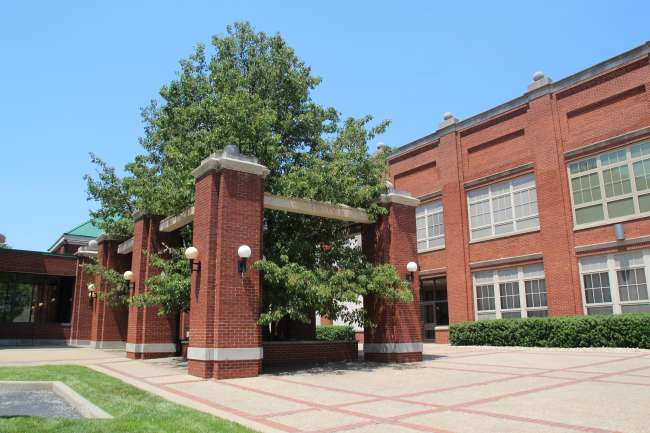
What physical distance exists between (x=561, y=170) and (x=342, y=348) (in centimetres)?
1339

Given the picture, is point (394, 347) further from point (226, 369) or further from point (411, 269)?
point (226, 369)

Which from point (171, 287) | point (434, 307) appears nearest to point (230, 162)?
point (171, 287)

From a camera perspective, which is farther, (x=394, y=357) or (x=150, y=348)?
(x=150, y=348)

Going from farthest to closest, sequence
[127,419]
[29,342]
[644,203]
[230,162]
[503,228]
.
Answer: [29,342] < [503,228] < [644,203] < [230,162] < [127,419]

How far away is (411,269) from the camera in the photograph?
1489 centimetres

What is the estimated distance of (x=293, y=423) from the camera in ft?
21.4

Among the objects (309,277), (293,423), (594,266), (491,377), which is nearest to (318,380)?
(309,277)

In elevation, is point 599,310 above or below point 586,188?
below

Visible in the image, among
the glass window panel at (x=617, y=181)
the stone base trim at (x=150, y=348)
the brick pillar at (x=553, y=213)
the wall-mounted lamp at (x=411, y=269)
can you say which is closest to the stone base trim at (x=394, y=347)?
the wall-mounted lamp at (x=411, y=269)

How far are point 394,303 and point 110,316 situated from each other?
1467 cm

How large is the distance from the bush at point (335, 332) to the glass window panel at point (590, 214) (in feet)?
41.3

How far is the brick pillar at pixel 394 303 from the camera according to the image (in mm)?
14711

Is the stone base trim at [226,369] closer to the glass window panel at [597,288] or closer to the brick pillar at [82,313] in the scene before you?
the glass window panel at [597,288]

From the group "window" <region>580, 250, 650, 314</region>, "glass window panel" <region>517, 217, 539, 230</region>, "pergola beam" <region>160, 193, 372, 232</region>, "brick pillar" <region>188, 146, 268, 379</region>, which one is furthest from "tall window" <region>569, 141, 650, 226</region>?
"brick pillar" <region>188, 146, 268, 379</region>
